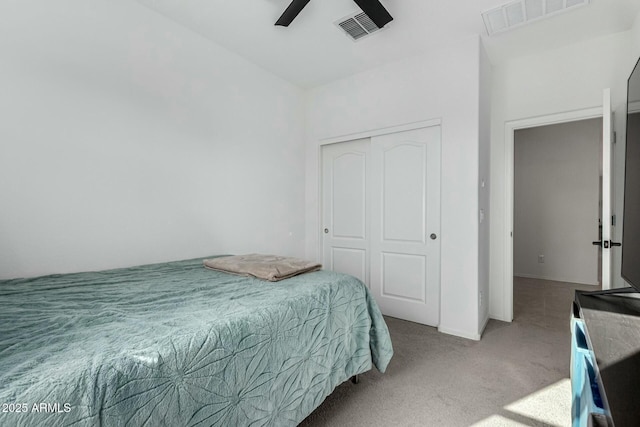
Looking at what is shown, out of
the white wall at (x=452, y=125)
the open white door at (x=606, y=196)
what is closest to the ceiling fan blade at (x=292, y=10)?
the white wall at (x=452, y=125)

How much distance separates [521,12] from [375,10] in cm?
125

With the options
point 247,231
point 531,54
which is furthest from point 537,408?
point 531,54

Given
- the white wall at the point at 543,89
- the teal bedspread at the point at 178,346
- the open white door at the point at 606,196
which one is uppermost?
the white wall at the point at 543,89

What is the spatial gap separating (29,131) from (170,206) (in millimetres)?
925

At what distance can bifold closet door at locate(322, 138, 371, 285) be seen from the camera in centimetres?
343

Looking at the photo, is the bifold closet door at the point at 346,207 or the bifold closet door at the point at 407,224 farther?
the bifold closet door at the point at 346,207

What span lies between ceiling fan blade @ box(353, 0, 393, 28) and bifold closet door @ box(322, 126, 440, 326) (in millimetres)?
1171

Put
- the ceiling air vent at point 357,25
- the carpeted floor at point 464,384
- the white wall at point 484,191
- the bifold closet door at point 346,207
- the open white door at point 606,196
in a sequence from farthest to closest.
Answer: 1. the bifold closet door at point 346,207
2. the white wall at point 484,191
3. the ceiling air vent at point 357,25
4. the open white door at point 606,196
5. the carpeted floor at point 464,384

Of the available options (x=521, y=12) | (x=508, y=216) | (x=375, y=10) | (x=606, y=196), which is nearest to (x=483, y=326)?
(x=508, y=216)

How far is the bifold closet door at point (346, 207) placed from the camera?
11.3 feet

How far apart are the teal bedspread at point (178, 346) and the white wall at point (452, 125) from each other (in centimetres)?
125

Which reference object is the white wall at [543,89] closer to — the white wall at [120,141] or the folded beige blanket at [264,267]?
the folded beige blanket at [264,267]

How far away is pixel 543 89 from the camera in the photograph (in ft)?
9.57

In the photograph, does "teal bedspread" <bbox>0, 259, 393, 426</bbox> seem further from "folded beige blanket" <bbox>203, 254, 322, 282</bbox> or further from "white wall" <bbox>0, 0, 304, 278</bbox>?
"white wall" <bbox>0, 0, 304, 278</bbox>
